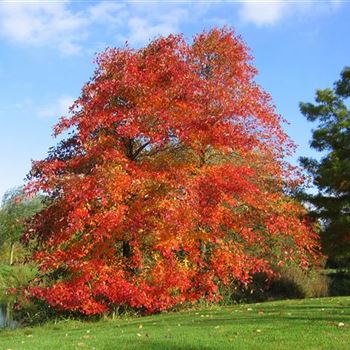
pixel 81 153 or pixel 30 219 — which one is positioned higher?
pixel 81 153

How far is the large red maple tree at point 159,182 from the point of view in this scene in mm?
15672

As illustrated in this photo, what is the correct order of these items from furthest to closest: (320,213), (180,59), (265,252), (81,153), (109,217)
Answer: (320,213) → (265,252) → (180,59) → (81,153) → (109,217)

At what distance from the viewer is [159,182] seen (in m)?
16.0

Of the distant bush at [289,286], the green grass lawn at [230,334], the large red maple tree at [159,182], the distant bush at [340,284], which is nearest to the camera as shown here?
the green grass lawn at [230,334]

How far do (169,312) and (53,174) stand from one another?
5.97 m

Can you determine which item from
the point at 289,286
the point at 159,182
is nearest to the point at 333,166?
the point at 289,286

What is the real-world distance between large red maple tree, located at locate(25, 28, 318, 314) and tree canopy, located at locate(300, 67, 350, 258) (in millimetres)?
6905

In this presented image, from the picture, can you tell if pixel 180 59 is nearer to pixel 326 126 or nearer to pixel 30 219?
pixel 30 219

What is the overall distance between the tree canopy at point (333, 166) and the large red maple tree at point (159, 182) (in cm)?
690

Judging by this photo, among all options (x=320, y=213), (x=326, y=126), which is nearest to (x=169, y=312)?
(x=320, y=213)

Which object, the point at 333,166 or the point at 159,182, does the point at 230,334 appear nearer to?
the point at 159,182

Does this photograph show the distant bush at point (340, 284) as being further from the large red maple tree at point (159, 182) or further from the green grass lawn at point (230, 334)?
the green grass lawn at point (230, 334)

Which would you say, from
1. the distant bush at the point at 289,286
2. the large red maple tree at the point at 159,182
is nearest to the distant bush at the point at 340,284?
the distant bush at the point at 289,286

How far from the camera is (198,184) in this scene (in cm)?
1669
